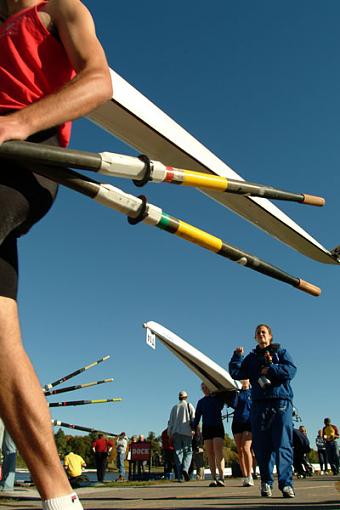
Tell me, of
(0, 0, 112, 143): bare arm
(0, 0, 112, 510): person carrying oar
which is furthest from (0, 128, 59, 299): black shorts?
(0, 0, 112, 143): bare arm

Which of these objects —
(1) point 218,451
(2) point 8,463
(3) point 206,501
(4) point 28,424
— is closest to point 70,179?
(4) point 28,424

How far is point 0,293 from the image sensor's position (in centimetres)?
166

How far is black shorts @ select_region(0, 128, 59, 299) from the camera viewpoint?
1.65 metres

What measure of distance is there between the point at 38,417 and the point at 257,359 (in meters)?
4.78

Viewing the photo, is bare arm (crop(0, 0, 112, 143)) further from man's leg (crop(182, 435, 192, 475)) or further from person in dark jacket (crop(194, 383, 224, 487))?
man's leg (crop(182, 435, 192, 475))

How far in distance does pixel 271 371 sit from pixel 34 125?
4.74 meters

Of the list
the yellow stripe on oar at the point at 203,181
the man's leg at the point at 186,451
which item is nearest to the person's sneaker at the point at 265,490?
the yellow stripe on oar at the point at 203,181

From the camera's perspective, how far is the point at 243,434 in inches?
369

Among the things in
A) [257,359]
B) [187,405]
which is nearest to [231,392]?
[187,405]

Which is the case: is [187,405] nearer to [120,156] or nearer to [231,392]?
[231,392]

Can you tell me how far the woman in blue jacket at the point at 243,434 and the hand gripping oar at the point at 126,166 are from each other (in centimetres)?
733

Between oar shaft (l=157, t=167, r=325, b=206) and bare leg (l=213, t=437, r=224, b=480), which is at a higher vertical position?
oar shaft (l=157, t=167, r=325, b=206)

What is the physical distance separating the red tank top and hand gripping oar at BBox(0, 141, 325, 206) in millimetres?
233

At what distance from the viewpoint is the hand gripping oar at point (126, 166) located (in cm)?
161
